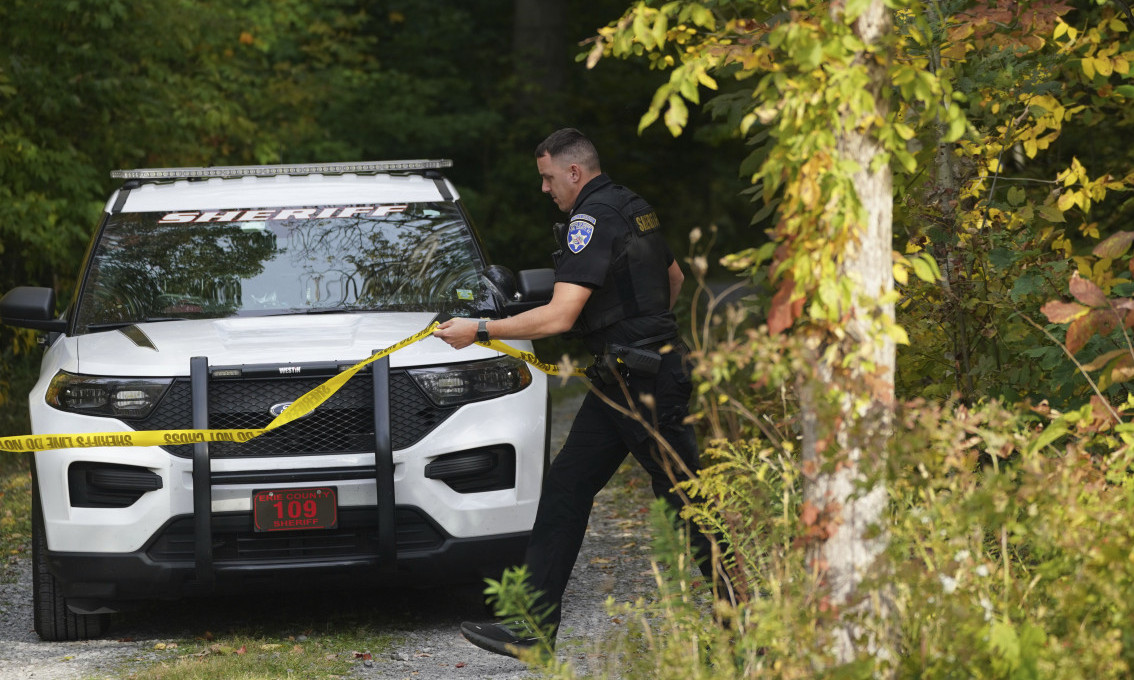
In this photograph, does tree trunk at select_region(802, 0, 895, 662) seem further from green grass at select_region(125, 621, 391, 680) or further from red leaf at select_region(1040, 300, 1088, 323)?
green grass at select_region(125, 621, 391, 680)

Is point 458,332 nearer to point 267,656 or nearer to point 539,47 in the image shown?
point 267,656

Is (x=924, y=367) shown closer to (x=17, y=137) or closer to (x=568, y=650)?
A: (x=568, y=650)

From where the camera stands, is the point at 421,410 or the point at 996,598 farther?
the point at 421,410

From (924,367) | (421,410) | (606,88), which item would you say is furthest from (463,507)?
(606,88)

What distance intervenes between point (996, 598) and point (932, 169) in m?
2.65

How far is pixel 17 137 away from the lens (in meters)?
11.4

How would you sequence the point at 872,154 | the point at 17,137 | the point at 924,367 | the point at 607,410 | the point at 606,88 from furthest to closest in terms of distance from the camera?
the point at 606,88 → the point at 17,137 → the point at 924,367 → the point at 607,410 → the point at 872,154

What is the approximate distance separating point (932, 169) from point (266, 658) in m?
3.26

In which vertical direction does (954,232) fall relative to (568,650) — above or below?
above

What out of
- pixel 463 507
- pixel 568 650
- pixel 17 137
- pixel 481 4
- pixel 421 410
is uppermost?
pixel 481 4

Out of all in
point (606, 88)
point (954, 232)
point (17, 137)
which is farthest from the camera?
A: point (606, 88)

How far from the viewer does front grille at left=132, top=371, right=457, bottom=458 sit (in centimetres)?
515

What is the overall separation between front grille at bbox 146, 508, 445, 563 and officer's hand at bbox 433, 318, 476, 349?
72cm

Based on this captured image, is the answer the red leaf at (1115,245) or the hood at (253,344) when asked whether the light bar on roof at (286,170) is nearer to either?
the hood at (253,344)
